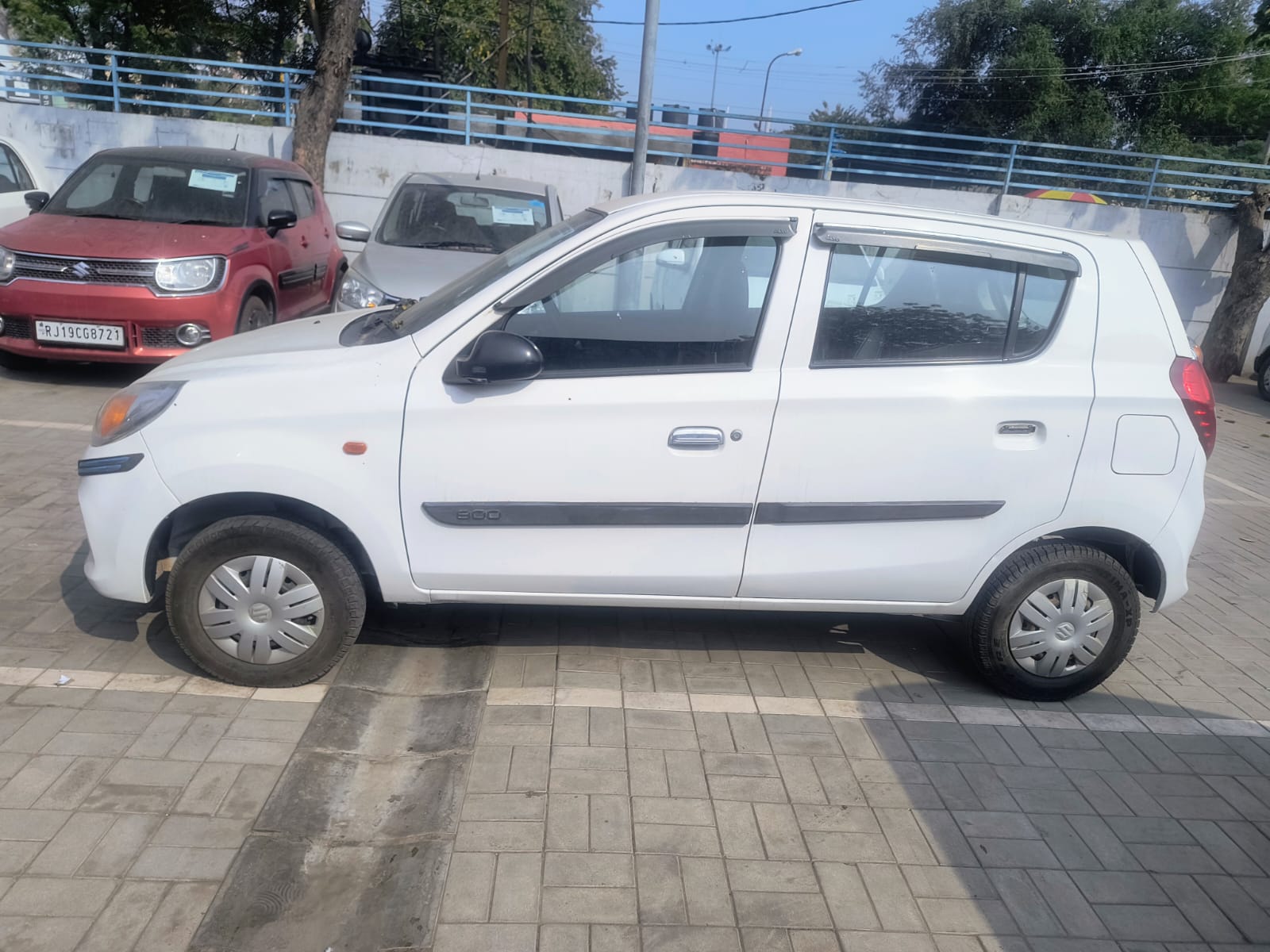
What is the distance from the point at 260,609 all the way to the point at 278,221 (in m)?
5.48

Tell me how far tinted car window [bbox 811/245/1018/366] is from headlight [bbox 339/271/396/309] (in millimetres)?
4005

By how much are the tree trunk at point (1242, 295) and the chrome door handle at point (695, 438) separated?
12249 millimetres

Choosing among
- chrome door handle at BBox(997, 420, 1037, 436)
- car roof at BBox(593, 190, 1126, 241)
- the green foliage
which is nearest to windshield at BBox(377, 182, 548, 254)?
car roof at BBox(593, 190, 1126, 241)

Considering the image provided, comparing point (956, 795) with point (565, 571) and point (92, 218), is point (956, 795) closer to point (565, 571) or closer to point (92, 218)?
point (565, 571)

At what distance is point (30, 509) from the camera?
5238 millimetres

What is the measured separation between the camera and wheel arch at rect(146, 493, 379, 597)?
3582mm

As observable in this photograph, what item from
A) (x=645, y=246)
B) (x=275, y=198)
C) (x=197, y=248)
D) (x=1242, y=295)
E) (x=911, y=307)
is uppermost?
(x=645, y=246)

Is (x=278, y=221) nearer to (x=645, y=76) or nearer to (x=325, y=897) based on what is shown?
(x=645, y=76)

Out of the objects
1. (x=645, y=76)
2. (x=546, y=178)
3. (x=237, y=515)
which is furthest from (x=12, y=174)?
(x=237, y=515)

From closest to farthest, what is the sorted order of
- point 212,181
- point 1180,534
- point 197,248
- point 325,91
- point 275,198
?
point 1180,534, point 197,248, point 212,181, point 275,198, point 325,91

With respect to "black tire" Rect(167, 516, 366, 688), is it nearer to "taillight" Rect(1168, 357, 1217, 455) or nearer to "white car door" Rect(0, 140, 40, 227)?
"taillight" Rect(1168, 357, 1217, 455)

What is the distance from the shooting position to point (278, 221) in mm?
8242

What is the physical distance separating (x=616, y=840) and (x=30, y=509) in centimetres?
386

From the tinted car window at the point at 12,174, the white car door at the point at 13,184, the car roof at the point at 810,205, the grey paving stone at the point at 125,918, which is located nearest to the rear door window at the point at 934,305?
the car roof at the point at 810,205
